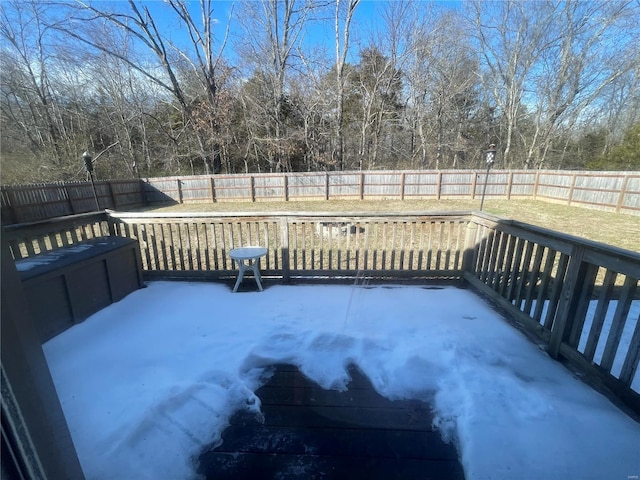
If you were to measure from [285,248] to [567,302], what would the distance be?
2.86 meters

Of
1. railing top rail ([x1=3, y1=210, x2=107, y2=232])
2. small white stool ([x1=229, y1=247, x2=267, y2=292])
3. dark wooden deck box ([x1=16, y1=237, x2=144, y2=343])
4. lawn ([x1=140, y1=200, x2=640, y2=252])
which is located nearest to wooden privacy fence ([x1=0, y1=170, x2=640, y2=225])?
lawn ([x1=140, y1=200, x2=640, y2=252])

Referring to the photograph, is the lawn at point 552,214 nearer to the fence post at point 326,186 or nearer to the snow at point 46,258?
the fence post at point 326,186

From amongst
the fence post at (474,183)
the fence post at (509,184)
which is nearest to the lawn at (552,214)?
the fence post at (509,184)

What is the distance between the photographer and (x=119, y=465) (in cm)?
152

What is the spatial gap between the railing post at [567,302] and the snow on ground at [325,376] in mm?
166

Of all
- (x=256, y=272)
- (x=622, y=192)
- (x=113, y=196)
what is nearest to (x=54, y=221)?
(x=256, y=272)

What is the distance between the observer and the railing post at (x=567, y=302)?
218 centimetres

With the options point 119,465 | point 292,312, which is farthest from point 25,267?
point 292,312

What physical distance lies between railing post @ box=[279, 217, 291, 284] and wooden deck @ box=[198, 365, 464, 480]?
1994 mm

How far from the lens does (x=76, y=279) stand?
289cm

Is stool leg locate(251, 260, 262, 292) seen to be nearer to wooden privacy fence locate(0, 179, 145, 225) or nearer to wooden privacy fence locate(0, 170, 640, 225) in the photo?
wooden privacy fence locate(0, 179, 145, 225)

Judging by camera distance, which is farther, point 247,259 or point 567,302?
point 247,259

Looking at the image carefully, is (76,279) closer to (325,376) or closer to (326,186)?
(325,376)

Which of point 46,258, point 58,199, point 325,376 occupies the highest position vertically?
point 46,258
